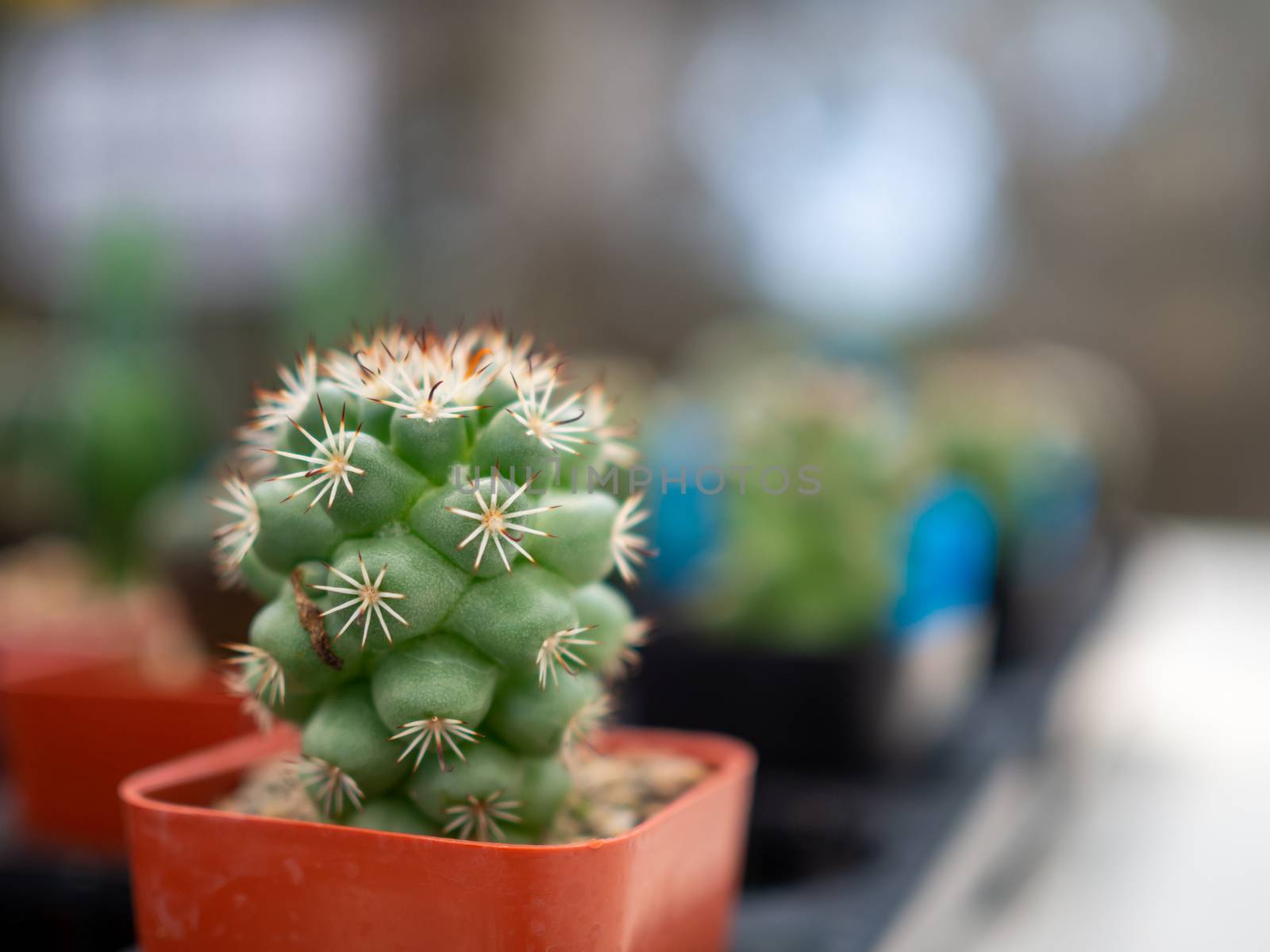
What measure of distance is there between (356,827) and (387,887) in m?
0.02

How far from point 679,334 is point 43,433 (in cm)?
220

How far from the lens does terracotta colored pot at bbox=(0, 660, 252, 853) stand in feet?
2.13

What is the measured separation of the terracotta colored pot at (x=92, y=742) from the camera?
648 millimetres

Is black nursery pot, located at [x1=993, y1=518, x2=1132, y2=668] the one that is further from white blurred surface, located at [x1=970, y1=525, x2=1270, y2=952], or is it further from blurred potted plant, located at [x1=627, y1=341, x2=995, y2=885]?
blurred potted plant, located at [x1=627, y1=341, x2=995, y2=885]

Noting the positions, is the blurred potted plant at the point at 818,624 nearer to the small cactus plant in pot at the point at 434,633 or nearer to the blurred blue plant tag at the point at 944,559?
the blurred blue plant tag at the point at 944,559

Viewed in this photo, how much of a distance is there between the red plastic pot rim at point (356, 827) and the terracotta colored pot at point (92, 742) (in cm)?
12

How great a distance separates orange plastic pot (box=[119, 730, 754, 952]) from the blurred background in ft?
1.52

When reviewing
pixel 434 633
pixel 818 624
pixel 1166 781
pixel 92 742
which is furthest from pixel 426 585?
pixel 1166 781

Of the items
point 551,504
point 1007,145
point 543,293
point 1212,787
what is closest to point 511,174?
point 543,293

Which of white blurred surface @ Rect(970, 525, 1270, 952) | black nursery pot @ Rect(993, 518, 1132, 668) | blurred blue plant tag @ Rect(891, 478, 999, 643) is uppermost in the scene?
blurred blue plant tag @ Rect(891, 478, 999, 643)

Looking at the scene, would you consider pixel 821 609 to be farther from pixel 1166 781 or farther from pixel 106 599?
pixel 106 599

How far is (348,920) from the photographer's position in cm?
39

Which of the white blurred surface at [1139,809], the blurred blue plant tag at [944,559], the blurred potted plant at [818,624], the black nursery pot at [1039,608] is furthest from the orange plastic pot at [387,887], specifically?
the black nursery pot at [1039,608]

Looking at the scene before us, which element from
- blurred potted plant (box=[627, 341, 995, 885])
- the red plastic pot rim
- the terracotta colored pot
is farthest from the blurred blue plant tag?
the terracotta colored pot
